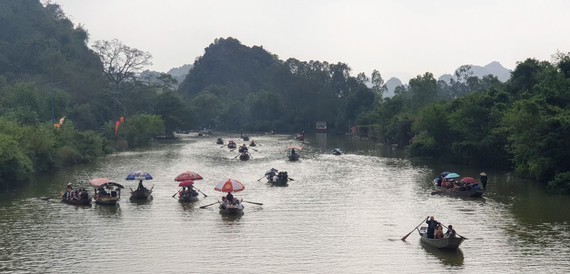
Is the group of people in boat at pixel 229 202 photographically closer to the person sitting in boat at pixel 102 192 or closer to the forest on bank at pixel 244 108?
the person sitting in boat at pixel 102 192

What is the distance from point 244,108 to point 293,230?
136 m

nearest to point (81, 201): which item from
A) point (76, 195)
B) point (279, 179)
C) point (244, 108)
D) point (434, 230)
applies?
point (76, 195)

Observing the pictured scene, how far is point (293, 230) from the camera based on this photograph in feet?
101

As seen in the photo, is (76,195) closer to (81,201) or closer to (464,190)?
(81,201)

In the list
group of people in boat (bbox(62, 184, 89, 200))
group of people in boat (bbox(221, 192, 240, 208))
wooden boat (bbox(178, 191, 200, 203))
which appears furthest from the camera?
wooden boat (bbox(178, 191, 200, 203))

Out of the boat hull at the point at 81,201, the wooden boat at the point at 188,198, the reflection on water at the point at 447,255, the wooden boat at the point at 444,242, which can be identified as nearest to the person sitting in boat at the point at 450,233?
the wooden boat at the point at 444,242

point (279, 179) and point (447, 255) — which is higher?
point (279, 179)

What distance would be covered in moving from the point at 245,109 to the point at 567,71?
118 metres

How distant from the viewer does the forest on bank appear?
153ft

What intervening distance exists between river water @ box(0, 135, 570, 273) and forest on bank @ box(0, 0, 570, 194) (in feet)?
13.2

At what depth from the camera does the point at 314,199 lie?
132ft

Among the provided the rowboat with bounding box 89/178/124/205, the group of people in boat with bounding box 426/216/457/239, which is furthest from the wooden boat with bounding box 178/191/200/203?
the group of people in boat with bounding box 426/216/457/239

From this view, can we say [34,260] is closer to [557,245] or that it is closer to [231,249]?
[231,249]

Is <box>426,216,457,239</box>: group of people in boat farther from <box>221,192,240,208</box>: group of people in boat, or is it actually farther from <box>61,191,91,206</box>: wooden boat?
<box>61,191,91,206</box>: wooden boat
